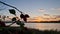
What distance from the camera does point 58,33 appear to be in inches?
446

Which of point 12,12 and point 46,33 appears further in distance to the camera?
point 46,33

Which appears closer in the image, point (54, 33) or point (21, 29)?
point (21, 29)

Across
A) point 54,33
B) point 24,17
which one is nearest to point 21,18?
point 24,17

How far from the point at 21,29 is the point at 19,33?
3cm

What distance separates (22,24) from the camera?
770mm

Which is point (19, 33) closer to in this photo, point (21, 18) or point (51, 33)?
point (21, 18)

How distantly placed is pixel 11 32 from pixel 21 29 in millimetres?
86

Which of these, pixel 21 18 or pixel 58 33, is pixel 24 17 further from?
pixel 58 33

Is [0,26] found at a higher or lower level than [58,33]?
higher

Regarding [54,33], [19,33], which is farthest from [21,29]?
[54,33]

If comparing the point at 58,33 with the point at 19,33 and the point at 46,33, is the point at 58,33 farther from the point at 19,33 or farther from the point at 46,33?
the point at 19,33

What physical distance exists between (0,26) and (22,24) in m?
0.11

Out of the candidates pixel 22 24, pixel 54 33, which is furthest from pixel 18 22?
pixel 54 33

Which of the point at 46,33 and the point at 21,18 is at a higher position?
the point at 21,18
